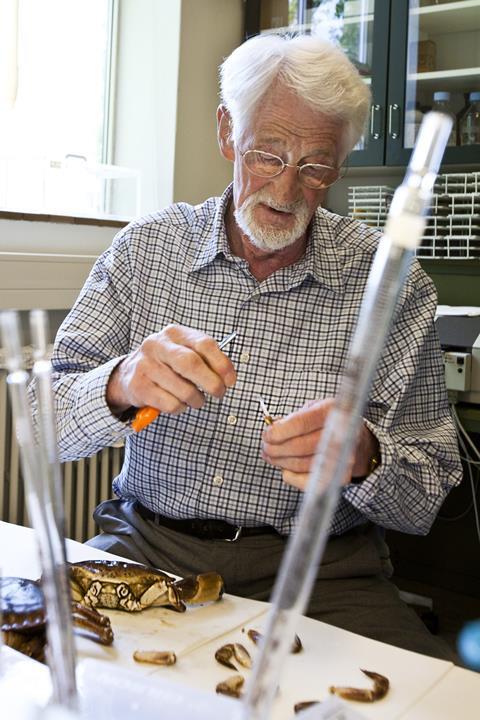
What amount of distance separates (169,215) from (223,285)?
21 cm

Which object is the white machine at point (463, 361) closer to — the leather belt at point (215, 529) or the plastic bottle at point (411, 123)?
the plastic bottle at point (411, 123)

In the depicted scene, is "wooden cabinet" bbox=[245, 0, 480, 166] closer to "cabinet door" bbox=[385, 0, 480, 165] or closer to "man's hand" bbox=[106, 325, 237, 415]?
"cabinet door" bbox=[385, 0, 480, 165]

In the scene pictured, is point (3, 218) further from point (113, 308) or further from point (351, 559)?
point (351, 559)

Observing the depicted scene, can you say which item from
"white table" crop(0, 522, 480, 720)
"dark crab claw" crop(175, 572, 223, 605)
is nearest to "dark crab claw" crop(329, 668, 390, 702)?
"white table" crop(0, 522, 480, 720)

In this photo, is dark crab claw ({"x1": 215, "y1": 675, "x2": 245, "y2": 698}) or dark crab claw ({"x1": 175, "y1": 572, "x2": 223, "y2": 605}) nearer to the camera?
dark crab claw ({"x1": 215, "y1": 675, "x2": 245, "y2": 698})

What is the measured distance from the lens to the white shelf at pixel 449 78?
261 centimetres

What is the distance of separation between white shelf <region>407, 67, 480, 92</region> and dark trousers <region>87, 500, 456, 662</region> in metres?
1.80

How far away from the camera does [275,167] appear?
54.7 inches

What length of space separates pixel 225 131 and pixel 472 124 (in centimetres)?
131

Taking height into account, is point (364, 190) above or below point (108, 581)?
above

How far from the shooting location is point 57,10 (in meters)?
2.47

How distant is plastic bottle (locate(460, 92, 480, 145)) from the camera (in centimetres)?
254

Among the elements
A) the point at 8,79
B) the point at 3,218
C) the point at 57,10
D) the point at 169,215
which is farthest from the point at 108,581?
the point at 57,10

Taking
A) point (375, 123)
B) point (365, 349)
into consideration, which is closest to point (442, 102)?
point (375, 123)
